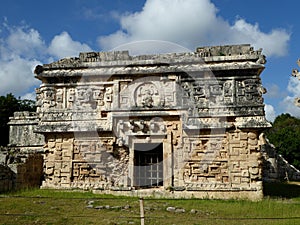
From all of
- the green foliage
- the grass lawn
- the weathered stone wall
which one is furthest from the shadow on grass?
the weathered stone wall

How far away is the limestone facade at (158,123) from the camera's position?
10.6 m

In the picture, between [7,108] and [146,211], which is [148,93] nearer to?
[146,211]

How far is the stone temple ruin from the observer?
10570mm

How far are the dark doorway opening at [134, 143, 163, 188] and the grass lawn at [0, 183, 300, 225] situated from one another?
164 cm

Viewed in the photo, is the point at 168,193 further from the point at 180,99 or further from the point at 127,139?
the point at 180,99

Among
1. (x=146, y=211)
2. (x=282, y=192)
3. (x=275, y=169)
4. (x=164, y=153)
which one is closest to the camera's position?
(x=146, y=211)

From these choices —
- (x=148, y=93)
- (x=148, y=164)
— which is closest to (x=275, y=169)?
(x=148, y=164)

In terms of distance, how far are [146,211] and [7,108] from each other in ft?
84.8

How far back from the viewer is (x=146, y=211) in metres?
7.96

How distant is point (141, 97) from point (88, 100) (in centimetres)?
186

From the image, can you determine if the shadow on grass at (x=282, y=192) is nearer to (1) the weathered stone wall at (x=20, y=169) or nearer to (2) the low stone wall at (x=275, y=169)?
(2) the low stone wall at (x=275, y=169)

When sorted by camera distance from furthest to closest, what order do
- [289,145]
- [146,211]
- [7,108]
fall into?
[7,108] < [289,145] < [146,211]

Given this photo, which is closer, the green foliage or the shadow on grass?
the green foliage

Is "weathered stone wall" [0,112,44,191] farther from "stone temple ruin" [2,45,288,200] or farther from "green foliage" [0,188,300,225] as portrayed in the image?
"green foliage" [0,188,300,225]
